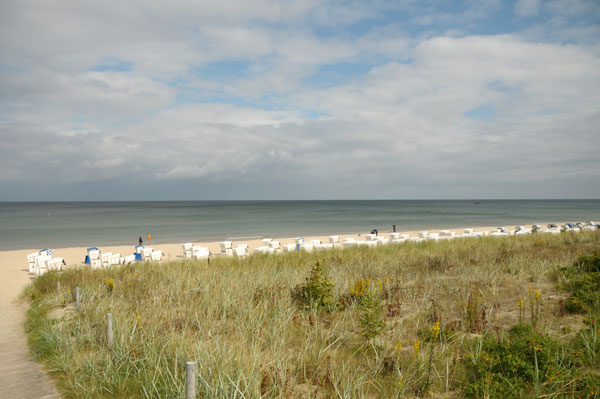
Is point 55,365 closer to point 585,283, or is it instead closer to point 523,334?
point 523,334

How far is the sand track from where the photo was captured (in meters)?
4.79

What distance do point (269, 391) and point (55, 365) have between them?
3795 millimetres

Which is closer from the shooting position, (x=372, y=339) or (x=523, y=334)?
(x=523, y=334)

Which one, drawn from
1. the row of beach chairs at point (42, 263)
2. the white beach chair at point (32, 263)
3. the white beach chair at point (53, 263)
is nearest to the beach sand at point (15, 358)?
the row of beach chairs at point (42, 263)

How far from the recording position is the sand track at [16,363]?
4785 mm

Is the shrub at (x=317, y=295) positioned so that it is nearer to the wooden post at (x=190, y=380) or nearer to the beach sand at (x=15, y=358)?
the wooden post at (x=190, y=380)

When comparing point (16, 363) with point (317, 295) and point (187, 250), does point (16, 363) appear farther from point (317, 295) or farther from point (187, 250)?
point (187, 250)

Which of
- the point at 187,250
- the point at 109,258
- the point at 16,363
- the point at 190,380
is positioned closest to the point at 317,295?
the point at 190,380

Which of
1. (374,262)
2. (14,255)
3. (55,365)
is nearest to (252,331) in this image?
(55,365)

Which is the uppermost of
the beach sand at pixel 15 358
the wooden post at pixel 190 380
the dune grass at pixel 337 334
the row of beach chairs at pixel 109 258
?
the wooden post at pixel 190 380

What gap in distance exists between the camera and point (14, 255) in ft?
74.7

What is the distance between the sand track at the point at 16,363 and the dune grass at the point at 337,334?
0.68 feet

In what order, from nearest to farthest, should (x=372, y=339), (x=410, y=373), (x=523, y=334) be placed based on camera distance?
(x=410, y=373) → (x=523, y=334) → (x=372, y=339)

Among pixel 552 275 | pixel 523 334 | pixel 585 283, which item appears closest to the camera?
pixel 523 334
